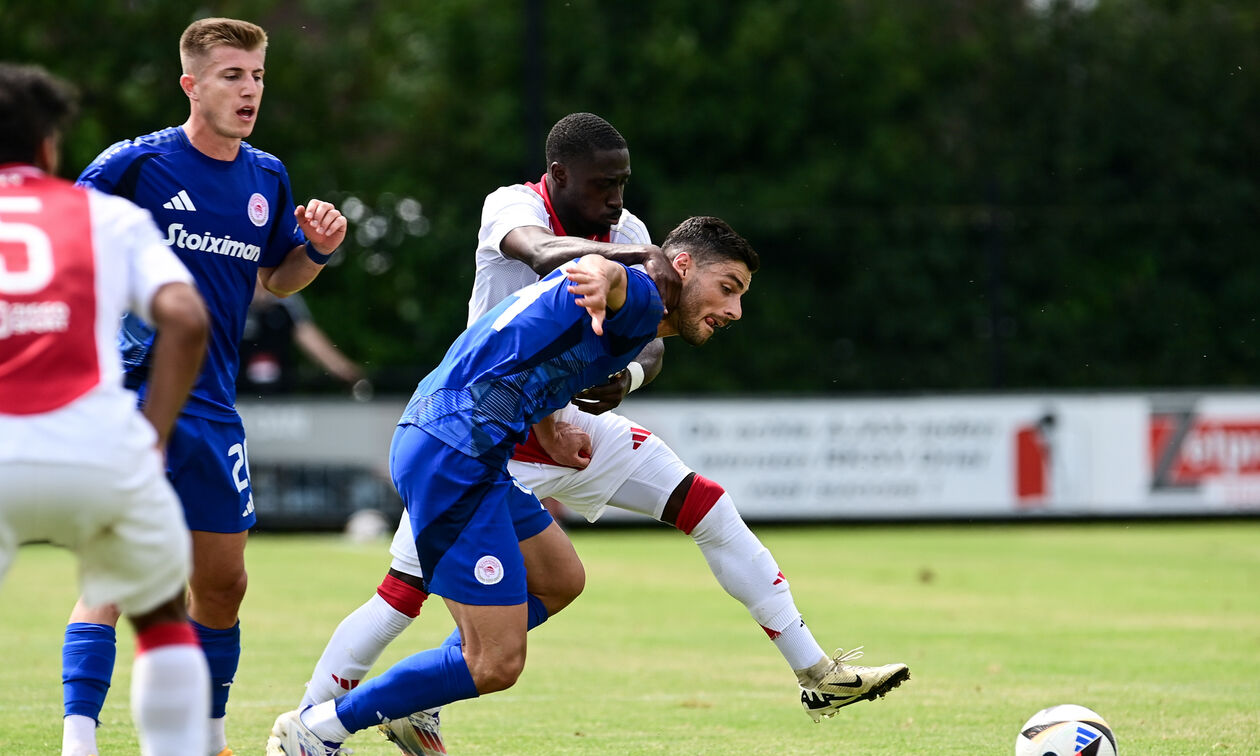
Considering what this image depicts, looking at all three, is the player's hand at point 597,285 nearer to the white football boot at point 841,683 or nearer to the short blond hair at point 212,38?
the short blond hair at point 212,38

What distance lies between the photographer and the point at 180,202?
5258 mm

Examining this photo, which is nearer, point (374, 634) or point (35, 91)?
point (35, 91)

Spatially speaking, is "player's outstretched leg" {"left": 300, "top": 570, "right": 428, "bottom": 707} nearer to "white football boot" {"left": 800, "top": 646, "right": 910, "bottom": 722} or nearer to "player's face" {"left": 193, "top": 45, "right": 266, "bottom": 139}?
"white football boot" {"left": 800, "top": 646, "right": 910, "bottom": 722}

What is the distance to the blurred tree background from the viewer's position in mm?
19891

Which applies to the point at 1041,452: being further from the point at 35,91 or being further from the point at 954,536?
the point at 35,91

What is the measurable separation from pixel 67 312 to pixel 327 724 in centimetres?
200

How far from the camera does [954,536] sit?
17312mm

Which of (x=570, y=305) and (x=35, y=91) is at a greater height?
(x=35, y=91)

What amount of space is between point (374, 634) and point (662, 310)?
5.23 feet

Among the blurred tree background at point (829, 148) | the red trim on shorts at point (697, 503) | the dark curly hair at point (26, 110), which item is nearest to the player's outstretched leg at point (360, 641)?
the red trim on shorts at point (697, 503)

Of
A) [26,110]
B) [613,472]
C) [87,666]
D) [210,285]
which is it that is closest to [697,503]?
Answer: [613,472]

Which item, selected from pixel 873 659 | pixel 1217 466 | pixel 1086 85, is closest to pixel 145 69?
pixel 1086 85

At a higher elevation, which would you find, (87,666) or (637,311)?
(637,311)

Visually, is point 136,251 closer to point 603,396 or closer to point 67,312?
point 67,312
